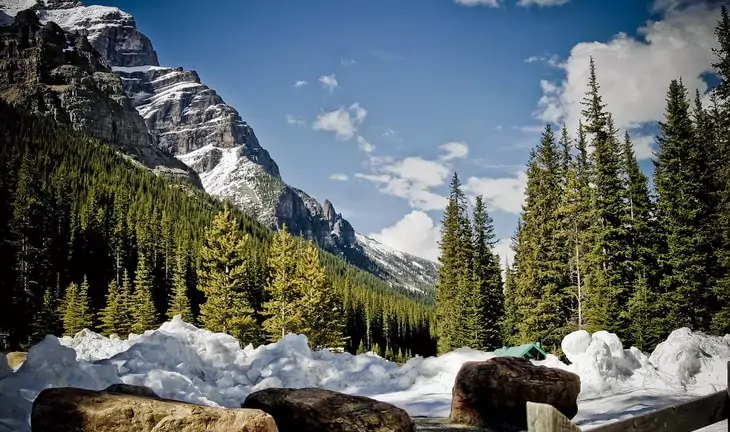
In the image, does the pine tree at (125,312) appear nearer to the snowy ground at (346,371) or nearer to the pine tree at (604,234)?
the snowy ground at (346,371)

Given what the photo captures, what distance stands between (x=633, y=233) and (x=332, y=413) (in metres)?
25.8

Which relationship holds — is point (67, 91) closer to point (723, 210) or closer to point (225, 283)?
point (225, 283)

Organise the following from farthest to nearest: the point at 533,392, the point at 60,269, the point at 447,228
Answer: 1. the point at 60,269
2. the point at 447,228
3. the point at 533,392

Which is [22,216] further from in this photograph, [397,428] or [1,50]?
[1,50]

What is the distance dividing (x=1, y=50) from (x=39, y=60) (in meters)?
10.5

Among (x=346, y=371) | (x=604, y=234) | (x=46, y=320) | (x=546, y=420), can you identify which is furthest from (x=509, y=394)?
(x=46, y=320)

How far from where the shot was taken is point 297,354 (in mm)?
19750

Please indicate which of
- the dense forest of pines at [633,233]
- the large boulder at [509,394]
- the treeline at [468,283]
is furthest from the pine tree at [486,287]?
the large boulder at [509,394]

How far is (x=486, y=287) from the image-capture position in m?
41.3

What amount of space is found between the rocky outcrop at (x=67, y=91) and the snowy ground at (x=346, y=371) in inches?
5943

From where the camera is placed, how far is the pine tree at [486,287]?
3828cm

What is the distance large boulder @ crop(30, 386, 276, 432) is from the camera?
5453mm

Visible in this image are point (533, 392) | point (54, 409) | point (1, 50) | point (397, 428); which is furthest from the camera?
point (1, 50)

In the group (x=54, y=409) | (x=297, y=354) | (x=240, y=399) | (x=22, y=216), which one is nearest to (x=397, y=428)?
(x=54, y=409)
